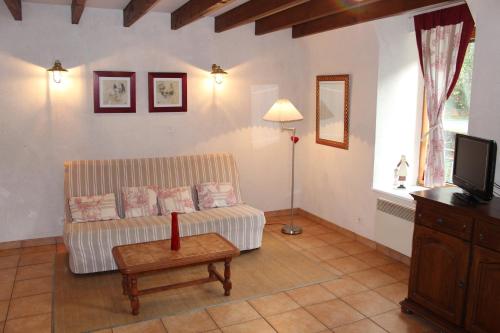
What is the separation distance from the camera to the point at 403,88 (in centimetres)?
479

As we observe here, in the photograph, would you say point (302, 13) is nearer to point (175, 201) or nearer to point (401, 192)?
point (401, 192)

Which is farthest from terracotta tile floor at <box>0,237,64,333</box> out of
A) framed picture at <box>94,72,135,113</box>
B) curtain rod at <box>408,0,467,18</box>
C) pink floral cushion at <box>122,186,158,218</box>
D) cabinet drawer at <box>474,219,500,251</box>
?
curtain rod at <box>408,0,467,18</box>

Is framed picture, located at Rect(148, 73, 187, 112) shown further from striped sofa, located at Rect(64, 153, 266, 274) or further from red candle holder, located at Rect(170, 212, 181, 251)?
red candle holder, located at Rect(170, 212, 181, 251)

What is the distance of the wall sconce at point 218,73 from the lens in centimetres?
521

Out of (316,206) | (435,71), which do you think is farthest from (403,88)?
(316,206)

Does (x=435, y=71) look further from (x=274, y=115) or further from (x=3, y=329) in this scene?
(x=3, y=329)

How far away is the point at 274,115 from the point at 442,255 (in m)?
2.52

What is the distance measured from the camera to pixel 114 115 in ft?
16.6

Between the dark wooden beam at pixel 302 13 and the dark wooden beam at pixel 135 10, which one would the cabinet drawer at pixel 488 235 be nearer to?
the dark wooden beam at pixel 302 13

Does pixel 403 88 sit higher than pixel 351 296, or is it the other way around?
pixel 403 88

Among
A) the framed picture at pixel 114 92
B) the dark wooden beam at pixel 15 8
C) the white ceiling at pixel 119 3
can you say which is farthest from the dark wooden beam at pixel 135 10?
the dark wooden beam at pixel 15 8

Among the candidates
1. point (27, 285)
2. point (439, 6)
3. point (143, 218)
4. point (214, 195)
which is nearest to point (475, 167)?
point (439, 6)

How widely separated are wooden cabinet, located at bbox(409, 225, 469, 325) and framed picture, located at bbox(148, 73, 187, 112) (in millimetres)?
3053

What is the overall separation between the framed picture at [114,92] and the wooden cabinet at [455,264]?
10.6 ft
